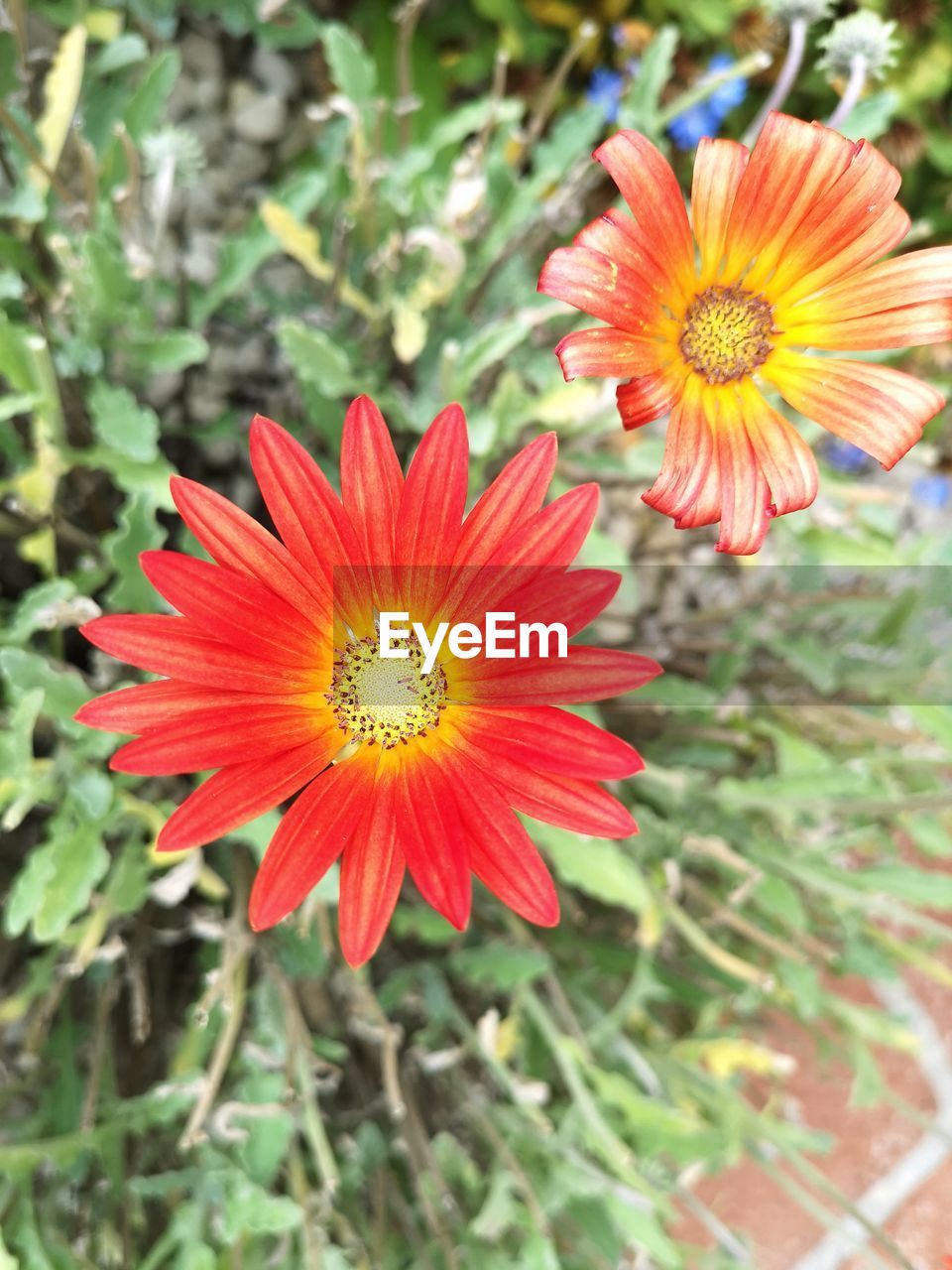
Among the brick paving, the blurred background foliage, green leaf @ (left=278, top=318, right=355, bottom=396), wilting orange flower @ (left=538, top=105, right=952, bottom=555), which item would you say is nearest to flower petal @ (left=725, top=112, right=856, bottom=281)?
wilting orange flower @ (left=538, top=105, right=952, bottom=555)

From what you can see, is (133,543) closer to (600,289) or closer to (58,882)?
(58,882)

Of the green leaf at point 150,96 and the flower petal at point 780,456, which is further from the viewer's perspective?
the green leaf at point 150,96

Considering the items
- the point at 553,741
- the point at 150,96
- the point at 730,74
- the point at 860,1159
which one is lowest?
the point at 860,1159

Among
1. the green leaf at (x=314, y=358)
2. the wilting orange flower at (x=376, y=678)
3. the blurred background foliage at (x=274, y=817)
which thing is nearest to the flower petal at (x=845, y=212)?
the wilting orange flower at (x=376, y=678)

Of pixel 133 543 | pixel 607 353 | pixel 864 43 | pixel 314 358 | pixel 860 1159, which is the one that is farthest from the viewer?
pixel 860 1159

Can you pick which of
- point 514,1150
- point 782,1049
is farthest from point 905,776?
point 514,1150

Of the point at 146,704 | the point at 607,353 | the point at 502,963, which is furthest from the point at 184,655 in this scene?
the point at 502,963

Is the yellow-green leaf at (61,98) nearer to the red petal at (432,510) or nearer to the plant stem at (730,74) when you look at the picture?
the plant stem at (730,74)

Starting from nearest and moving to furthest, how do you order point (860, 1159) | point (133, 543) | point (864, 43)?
point (864, 43)
point (133, 543)
point (860, 1159)
